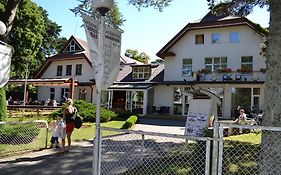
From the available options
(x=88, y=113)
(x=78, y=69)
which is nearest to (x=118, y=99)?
(x=78, y=69)

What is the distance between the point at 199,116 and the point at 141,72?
2548cm

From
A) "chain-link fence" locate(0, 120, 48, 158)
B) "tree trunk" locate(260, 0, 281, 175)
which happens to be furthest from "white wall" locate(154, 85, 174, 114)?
"tree trunk" locate(260, 0, 281, 175)

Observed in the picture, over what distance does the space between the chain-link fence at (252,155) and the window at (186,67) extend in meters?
21.6

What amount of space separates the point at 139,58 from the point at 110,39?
54958mm

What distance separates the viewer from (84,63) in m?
39.2

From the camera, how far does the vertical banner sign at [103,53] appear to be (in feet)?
18.3

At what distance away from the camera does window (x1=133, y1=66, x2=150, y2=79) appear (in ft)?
116

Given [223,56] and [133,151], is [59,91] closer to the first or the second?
[223,56]

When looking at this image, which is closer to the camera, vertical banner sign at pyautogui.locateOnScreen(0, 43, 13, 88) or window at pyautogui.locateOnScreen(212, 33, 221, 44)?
vertical banner sign at pyautogui.locateOnScreen(0, 43, 13, 88)

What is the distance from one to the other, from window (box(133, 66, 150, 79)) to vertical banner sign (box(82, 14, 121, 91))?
29.2 m

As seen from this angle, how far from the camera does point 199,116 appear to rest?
1055 centimetres

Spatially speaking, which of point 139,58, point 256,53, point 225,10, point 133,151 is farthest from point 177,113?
point 139,58

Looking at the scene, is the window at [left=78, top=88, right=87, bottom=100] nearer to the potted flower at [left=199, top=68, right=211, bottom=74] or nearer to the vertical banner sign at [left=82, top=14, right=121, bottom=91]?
the potted flower at [left=199, top=68, right=211, bottom=74]

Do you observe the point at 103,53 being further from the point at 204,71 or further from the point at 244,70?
the point at 204,71
